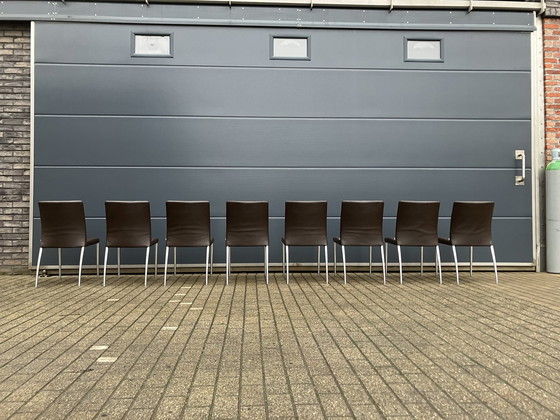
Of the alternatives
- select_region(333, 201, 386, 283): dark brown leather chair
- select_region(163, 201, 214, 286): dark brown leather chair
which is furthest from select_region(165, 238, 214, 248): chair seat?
select_region(333, 201, 386, 283): dark brown leather chair

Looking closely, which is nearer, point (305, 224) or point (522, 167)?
point (305, 224)

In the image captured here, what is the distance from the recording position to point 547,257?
6.46 meters

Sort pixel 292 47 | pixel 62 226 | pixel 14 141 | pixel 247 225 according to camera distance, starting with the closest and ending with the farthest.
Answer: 1. pixel 62 226
2. pixel 247 225
3. pixel 14 141
4. pixel 292 47

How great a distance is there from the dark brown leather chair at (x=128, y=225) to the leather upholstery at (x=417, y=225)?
3142mm

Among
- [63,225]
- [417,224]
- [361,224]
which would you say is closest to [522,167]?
[417,224]

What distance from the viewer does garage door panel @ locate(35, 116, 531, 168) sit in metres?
6.39

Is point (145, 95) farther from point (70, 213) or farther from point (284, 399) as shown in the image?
point (284, 399)

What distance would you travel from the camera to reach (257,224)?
213 inches

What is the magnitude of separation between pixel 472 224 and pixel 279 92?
3.31 metres

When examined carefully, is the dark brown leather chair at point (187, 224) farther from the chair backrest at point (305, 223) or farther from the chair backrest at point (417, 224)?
the chair backrest at point (417, 224)

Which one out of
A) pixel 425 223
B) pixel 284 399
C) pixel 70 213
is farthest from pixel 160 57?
pixel 284 399

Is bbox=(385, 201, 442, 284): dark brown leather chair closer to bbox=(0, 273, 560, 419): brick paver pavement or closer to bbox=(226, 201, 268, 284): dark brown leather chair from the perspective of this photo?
bbox=(0, 273, 560, 419): brick paver pavement

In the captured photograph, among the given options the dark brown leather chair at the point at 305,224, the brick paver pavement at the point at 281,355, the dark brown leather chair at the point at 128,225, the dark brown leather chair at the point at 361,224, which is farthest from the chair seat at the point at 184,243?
the dark brown leather chair at the point at 361,224

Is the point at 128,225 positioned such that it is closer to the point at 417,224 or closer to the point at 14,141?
the point at 14,141
